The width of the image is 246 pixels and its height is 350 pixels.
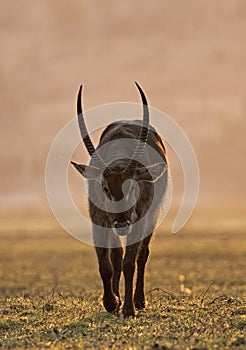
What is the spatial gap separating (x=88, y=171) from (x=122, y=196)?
0.82 m

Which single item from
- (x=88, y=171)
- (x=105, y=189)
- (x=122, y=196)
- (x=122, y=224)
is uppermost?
(x=88, y=171)

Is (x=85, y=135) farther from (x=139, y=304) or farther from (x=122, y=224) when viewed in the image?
(x=139, y=304)

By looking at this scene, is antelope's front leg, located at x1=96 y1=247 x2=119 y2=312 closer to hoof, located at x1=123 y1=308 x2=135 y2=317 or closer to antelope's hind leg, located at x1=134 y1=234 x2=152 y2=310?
hoof, located at x1=123 y1=308 x2=135 y2=317

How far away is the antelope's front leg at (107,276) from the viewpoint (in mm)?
11969

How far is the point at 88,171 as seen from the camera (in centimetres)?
1178

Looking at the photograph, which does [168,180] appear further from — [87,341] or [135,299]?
[87,341]

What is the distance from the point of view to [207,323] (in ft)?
34.5

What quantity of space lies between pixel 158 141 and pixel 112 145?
5.77ft

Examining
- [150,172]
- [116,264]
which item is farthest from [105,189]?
[116,264]

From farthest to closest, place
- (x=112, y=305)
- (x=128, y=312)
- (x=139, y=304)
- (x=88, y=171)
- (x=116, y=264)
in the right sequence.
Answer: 1. (x=116, y=264)
2. (x=139, y=304)
3. (x=112, y=305)
4. (x=88, y=171)
5. (x=128, y=312)

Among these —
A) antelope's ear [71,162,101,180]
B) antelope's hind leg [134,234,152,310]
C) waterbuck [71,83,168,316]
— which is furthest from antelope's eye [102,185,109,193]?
antelope's hind leg [134,234,152,310]

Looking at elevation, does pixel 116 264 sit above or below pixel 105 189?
below

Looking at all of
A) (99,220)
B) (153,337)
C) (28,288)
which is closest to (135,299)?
(99,220)

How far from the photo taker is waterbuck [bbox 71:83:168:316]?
37.3 feet
